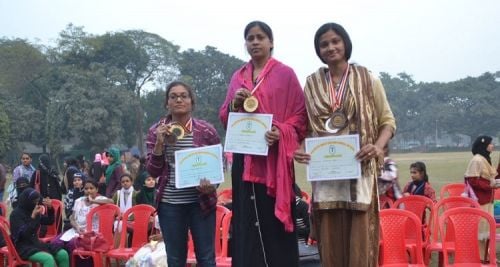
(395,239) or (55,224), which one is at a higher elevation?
(395,239)

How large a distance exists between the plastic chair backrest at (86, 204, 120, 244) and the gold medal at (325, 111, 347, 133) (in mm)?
4235

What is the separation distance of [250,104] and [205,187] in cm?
78

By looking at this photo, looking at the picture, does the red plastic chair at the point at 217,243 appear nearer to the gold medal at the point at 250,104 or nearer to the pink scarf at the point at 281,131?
the pink scarf at the point at 281,131

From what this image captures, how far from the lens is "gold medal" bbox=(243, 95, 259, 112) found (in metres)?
2.77

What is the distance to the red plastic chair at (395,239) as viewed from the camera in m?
4.46

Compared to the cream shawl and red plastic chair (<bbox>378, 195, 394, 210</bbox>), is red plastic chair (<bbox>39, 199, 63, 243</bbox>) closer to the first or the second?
red plastic chair (<bbox>378, 195, 394, 210</bbox>)

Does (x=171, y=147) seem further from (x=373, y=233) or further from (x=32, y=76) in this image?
(x=32, y=76)

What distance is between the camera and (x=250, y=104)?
2777mm

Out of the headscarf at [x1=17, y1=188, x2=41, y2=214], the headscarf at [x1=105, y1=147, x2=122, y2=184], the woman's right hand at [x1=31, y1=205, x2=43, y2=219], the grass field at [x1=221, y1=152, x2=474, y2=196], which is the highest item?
the headscarf at [x1=105, y1=147, x2=122, y2=184]

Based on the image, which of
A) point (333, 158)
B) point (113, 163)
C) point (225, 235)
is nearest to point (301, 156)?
point (333, 158)

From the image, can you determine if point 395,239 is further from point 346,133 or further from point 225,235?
point 346,133

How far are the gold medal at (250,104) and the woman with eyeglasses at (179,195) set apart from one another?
2.65 ft

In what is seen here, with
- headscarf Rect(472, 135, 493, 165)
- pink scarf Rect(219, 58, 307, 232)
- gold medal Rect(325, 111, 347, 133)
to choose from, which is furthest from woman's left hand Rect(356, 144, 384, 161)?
headscarf Rect(472, 135, 493, 165)

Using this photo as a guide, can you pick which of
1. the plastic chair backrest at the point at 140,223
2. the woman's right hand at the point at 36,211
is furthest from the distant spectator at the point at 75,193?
the woman's right hand at the point at 36,211
